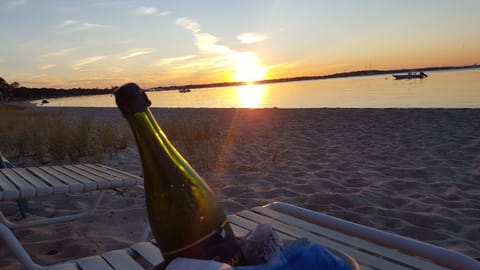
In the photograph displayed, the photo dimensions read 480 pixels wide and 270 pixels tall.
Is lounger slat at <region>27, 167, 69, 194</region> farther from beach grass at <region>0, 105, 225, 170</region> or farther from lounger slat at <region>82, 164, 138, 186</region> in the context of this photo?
beach grass at <region>0, 105, 225, 170</region>

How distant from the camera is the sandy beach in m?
2.90

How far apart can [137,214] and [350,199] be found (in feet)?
6.44

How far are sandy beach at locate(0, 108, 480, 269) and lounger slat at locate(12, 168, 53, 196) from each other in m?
0.52

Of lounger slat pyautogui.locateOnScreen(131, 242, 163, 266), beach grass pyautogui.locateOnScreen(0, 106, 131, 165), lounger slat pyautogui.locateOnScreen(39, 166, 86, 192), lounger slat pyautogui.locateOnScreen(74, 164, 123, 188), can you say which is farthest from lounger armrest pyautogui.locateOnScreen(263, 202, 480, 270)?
beach grass pyautogui.locateOnScreen(0, 106, 131, 165)

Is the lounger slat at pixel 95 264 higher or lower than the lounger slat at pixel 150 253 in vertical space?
lower

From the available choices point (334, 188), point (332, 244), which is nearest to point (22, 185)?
point (332, 244)

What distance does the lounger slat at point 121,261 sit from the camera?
140 cm

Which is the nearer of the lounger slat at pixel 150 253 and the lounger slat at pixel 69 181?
the lounger slat at pixel 150 253

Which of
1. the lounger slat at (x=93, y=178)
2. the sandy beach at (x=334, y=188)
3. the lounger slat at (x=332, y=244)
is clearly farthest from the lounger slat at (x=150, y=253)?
the sandy beach at (x=334, y=188)

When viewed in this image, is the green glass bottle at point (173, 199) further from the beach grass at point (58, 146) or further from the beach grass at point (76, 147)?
the beach grass at point (58, 146)

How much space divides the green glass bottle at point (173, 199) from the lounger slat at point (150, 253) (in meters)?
0.67

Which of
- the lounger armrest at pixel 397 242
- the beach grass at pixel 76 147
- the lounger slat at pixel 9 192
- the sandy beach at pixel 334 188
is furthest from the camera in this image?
the beach grass at pixel 76 147

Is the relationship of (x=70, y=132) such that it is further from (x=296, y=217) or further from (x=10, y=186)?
(x=296, y=217)

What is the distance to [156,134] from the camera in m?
0.81
